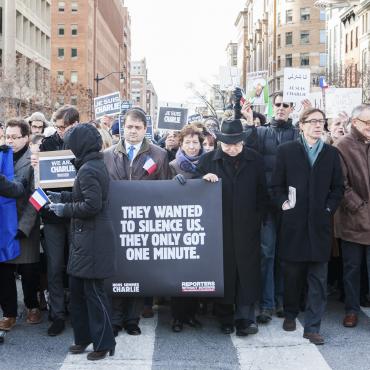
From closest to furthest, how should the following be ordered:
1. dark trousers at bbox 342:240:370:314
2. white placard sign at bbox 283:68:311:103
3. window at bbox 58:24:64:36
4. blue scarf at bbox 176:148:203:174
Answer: dark trousers at bbox 342:240:370:314 < blue scarf at bbox 176:148:203:174 < white placard sign at bbox 283:68:311:103 < window at bbox 58:24:64:36

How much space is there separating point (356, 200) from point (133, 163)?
2.37 meters

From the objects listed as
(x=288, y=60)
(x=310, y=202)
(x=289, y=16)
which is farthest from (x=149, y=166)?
(x=289, y=16)

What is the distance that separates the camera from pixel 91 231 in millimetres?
6035

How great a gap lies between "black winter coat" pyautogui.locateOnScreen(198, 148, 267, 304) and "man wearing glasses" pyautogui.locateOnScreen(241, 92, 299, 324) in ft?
1.47

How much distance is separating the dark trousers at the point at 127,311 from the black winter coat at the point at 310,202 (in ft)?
5.17

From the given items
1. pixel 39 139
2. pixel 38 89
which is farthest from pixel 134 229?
pixel 38 89

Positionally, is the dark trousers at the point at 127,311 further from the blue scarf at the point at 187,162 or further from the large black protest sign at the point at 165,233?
the blue scarf at the point at 187,162

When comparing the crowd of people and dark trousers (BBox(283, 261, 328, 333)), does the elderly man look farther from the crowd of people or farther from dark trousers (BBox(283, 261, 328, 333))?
dark trousers (BBox(283, 261, 328, 333))

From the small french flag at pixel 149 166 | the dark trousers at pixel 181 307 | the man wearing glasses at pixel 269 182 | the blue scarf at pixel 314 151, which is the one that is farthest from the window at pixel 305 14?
the dark trousers at pixel 181 307

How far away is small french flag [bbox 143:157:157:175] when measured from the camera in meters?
7.25

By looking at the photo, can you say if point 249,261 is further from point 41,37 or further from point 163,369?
point 41,37

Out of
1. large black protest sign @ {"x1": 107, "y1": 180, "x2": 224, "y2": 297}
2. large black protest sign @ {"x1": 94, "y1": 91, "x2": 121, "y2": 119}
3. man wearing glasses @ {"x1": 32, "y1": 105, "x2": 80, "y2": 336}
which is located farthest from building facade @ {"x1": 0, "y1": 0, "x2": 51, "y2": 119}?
large black protest sign @ {"x1": 107, "y1": 180, "x2": 224, "y2": 297}

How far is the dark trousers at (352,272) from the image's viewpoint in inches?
291

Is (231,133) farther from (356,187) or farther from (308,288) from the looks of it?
(308,288)
